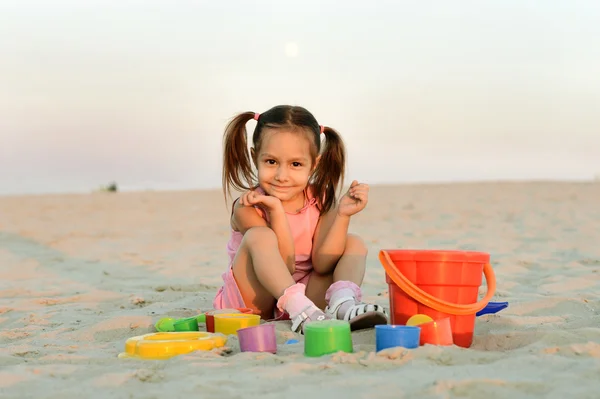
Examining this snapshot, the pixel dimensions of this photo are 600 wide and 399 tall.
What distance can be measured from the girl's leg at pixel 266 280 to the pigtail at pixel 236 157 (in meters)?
0.49

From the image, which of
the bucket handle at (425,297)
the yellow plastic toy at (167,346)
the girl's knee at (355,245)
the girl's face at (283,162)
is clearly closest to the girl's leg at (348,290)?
the girl's knee at (355,245)

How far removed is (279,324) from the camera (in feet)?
9.42

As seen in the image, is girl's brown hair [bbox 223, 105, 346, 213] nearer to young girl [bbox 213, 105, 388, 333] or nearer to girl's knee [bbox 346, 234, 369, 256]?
young girl [bbox 213, 105, 388, 333]

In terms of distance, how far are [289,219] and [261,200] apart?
28cm

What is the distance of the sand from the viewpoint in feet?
5.98

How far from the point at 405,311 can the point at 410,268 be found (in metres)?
0.16

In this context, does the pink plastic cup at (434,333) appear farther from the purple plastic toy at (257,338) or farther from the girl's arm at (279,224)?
the girl's arm at (279,224)

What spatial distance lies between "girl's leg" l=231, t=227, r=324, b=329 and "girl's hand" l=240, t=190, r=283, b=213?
126 millimetres

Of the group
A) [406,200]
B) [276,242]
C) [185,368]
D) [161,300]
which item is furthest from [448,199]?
[185,368]

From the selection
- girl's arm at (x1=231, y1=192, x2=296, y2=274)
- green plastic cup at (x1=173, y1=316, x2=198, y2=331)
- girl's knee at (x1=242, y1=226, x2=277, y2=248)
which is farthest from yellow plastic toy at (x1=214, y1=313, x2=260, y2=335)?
girl's arm at (x1=231, y1=192, x2=296, y2=274)

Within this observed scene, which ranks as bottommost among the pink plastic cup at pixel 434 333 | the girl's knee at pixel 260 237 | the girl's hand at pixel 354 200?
the pink plastic cup at pixel 434 333

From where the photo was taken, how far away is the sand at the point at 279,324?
5.98 ft

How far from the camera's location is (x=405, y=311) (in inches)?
93.8

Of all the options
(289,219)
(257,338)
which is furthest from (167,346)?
(289,219)
